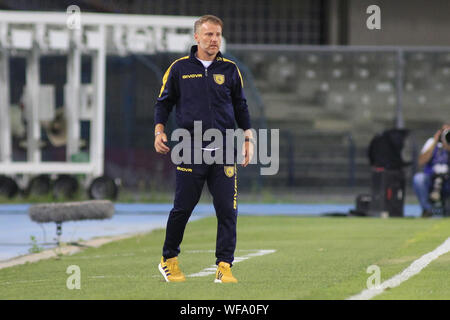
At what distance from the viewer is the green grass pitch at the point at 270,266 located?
26.5 feet

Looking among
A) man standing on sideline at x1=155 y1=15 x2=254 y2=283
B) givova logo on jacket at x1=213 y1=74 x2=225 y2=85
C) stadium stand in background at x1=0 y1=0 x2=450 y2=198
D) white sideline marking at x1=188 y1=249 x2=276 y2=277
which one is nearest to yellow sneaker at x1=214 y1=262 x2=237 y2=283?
man standing on sideline at x1=155 y1=15 x2=254 y2=283

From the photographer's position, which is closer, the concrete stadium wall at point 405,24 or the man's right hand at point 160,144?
the man's right hand at point 160,144

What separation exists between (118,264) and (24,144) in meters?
15.5

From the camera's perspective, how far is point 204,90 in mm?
8453

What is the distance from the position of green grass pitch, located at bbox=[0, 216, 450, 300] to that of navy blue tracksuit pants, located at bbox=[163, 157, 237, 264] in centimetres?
36

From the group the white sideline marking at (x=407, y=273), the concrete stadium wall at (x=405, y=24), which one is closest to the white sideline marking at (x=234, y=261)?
the white sideline marking at (x=407, y=273)

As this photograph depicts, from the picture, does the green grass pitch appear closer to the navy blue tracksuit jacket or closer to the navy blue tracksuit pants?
the navy blue tracksuit pants

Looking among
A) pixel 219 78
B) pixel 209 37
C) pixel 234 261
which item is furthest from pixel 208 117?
pixel 234 261

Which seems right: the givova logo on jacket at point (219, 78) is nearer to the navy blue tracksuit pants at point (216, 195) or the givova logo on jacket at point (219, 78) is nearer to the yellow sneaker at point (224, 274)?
the navy blue tracksuit pants at point (216, 195)

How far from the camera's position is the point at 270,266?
10359 millimetres

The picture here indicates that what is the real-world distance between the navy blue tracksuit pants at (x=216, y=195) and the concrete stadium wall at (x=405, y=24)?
2248 centimetres

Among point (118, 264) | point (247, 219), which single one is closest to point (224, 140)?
point (118, 264)

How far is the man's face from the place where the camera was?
8359mm

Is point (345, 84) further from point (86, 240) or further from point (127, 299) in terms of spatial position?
point (127, 299)
